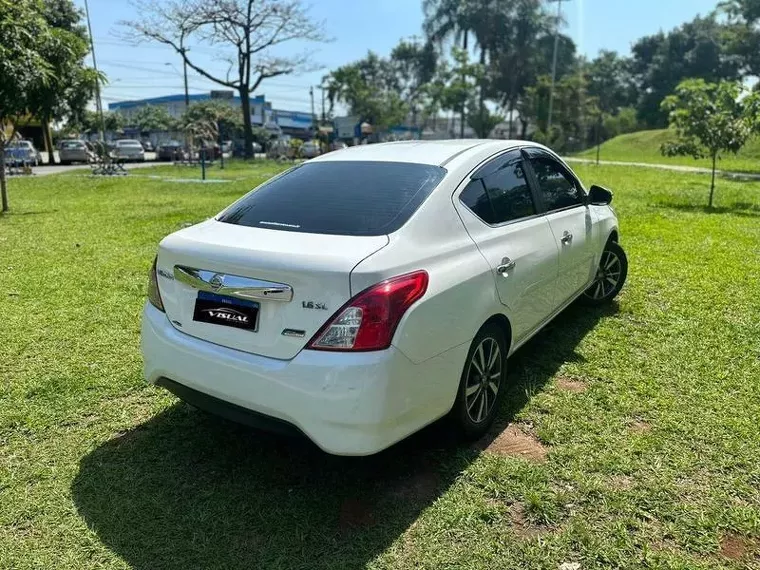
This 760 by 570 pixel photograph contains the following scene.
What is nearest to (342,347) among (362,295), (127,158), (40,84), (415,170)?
(362,295)

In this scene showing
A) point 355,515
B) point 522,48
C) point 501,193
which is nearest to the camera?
point 355,515

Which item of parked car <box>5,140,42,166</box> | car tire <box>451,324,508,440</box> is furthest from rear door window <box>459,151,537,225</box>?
parked car <box>5,140,42,166</box>

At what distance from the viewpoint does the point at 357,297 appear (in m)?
2.43

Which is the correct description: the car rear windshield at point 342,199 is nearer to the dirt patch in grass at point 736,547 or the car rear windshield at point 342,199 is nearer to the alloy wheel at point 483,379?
the alloy wheel at point 483,379

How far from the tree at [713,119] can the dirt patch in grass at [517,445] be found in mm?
11674

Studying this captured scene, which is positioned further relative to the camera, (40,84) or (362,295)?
(40,84)

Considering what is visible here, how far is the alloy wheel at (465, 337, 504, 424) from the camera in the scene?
3067 millimetres

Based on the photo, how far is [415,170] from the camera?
330 centimetres

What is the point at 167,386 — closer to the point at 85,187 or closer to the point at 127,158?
the point at 85,187

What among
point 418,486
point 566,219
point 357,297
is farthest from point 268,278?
point 566,219

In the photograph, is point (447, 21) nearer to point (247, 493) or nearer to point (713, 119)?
point (713, 119)

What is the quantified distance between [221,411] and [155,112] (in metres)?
80.5

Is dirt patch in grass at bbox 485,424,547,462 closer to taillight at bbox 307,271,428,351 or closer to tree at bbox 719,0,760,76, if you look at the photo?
taillight at bbox 307,271,428,351

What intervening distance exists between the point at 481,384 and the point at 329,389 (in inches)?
41.5
